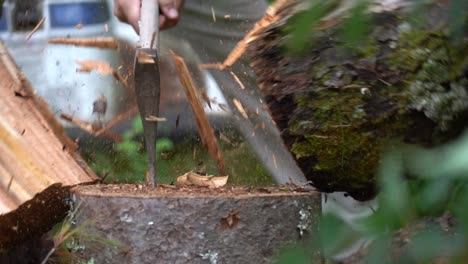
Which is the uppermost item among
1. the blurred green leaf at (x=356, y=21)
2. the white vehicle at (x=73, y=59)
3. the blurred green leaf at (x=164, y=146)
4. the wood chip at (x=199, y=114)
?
the blurred green leaf at (x=356, y=21)

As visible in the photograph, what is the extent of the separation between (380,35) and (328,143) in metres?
0.43

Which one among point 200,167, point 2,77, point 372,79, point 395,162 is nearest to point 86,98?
point 200,167

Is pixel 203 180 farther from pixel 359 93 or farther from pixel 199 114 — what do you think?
pixel 359 93

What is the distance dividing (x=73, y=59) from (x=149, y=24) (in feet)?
4.42

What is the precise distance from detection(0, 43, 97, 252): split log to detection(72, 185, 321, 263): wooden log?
0.11 metres

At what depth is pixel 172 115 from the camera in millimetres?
3033

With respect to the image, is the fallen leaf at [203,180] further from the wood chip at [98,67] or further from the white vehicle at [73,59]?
the white vehicle at [73,59]

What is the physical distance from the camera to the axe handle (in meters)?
1.83

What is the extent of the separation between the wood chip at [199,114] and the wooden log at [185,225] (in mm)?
573

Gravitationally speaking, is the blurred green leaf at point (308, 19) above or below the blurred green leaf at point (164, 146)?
above

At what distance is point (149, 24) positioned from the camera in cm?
186

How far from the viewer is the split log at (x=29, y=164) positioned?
65.8 inches

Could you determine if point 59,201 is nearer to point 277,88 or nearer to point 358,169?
point 277,88

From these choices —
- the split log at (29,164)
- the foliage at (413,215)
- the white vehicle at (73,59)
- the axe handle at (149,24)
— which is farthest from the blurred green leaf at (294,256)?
the white vehicle at (73,59)
